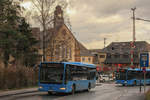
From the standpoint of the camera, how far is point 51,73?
2300 cm

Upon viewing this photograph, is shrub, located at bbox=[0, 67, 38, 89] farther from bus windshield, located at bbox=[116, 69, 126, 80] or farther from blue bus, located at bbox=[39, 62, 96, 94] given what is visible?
bus windshield, located at bbox=[116, 69, 126, 80]

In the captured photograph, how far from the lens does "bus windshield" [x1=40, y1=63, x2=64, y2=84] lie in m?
22.9

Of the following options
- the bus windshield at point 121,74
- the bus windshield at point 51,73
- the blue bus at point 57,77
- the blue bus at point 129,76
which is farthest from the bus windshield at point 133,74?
the bus windshield at point 51,73

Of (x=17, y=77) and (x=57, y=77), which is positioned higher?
(x=57, y=77)

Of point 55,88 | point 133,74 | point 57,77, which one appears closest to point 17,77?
point 57,77

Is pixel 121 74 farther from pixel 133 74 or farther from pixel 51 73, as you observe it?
pixel 51 73

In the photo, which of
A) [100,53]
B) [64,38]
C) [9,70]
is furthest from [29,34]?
[100,53]

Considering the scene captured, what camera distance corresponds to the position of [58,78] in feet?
75.2

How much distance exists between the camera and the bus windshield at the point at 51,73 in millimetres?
22891

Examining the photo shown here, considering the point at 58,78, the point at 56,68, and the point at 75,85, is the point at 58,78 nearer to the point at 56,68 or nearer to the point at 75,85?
the point at 56,68

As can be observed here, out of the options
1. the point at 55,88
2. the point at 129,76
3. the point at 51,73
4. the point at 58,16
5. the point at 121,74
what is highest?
the point at 58,16

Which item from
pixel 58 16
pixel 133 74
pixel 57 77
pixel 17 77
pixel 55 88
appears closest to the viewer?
pixel 55 88

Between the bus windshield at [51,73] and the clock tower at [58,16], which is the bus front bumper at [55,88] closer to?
the bus windshield at [51,73]

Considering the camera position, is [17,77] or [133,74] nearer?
[17,77]
